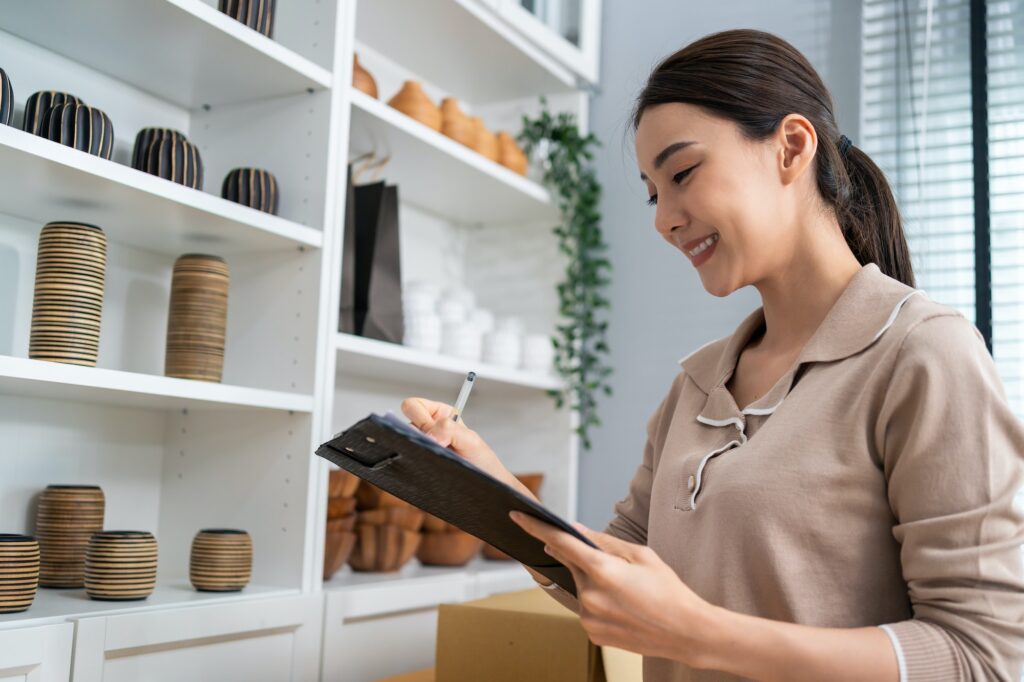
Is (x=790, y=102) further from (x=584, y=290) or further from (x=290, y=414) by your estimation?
(x=584, y=290)

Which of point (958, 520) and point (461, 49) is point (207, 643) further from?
point (461, 49)

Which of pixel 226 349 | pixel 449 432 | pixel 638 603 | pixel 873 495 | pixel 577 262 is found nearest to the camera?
pixel 638 603

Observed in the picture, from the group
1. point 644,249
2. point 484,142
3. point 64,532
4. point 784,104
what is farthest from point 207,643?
point 644,249

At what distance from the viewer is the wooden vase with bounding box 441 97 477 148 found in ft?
6.60

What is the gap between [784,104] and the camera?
40.0 inches

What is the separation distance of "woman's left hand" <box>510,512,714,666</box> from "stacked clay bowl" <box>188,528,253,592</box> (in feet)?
2.61

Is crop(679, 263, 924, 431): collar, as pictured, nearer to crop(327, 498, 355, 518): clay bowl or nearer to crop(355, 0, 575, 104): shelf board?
crop(327, 498, 355, 518): clay bowl

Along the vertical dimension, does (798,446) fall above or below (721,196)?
below

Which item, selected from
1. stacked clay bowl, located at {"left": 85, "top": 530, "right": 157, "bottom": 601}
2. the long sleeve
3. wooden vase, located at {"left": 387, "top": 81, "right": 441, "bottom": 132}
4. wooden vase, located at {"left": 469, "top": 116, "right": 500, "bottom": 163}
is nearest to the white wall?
wooden vase, located at {"left": 469, "top": 116, "right": 500, "bottom": 163}

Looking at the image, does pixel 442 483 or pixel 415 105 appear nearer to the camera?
pixel 442 483

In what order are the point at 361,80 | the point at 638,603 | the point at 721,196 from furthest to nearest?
the point at 361,80
the point at 721,196
the point at 638,603

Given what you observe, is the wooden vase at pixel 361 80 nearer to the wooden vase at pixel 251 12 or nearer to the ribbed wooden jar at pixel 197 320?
the wooden vase at pixel 251 12

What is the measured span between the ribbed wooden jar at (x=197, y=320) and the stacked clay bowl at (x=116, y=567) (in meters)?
0.26

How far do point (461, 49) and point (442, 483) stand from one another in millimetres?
1520
